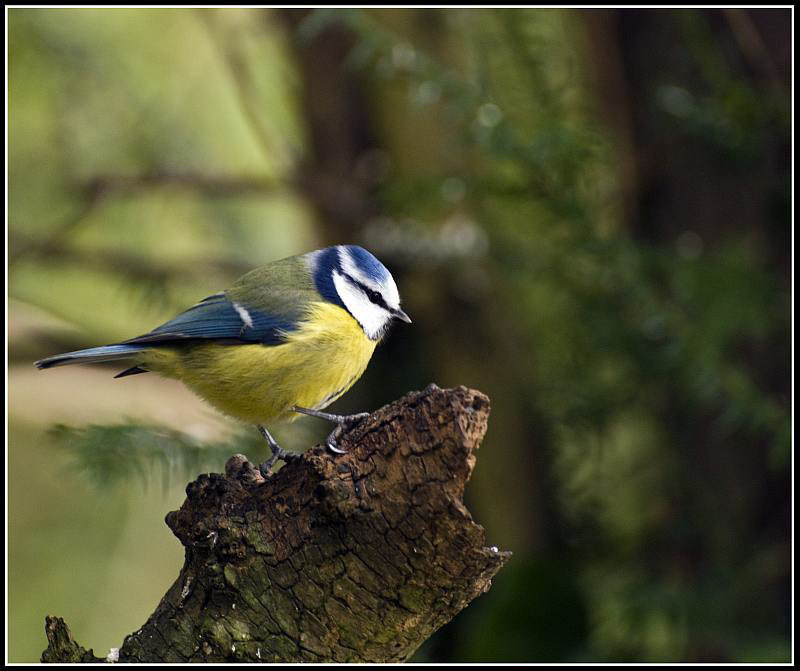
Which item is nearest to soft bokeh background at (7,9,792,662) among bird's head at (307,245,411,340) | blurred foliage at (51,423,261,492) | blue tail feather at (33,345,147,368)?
blurred foliage at (51,423,261,492)

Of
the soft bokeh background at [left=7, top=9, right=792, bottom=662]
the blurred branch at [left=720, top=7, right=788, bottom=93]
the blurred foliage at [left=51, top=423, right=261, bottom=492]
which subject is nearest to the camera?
the blurred foliage at [left=51, top=423, right=261, bottom=492]

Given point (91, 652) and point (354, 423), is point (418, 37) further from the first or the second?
point (91, 652)

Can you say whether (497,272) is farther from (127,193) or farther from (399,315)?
(127,193)

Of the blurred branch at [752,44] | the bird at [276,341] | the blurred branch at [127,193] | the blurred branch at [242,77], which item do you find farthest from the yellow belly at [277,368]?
the blurred branch at [752,44]

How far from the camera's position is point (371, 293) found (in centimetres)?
110

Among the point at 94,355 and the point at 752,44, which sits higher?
the point at 752,44

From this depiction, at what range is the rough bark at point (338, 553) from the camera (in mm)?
681

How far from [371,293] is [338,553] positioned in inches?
17.5

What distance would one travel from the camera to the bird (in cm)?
103

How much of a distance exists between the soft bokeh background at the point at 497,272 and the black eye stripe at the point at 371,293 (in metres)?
0.32

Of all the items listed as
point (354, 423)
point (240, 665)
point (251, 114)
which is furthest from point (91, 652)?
point (251, 114)

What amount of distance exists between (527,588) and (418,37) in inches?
42.0

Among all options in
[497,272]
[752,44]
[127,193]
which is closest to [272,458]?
[497,272]

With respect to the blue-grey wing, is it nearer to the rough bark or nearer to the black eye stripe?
the black eye stripe
